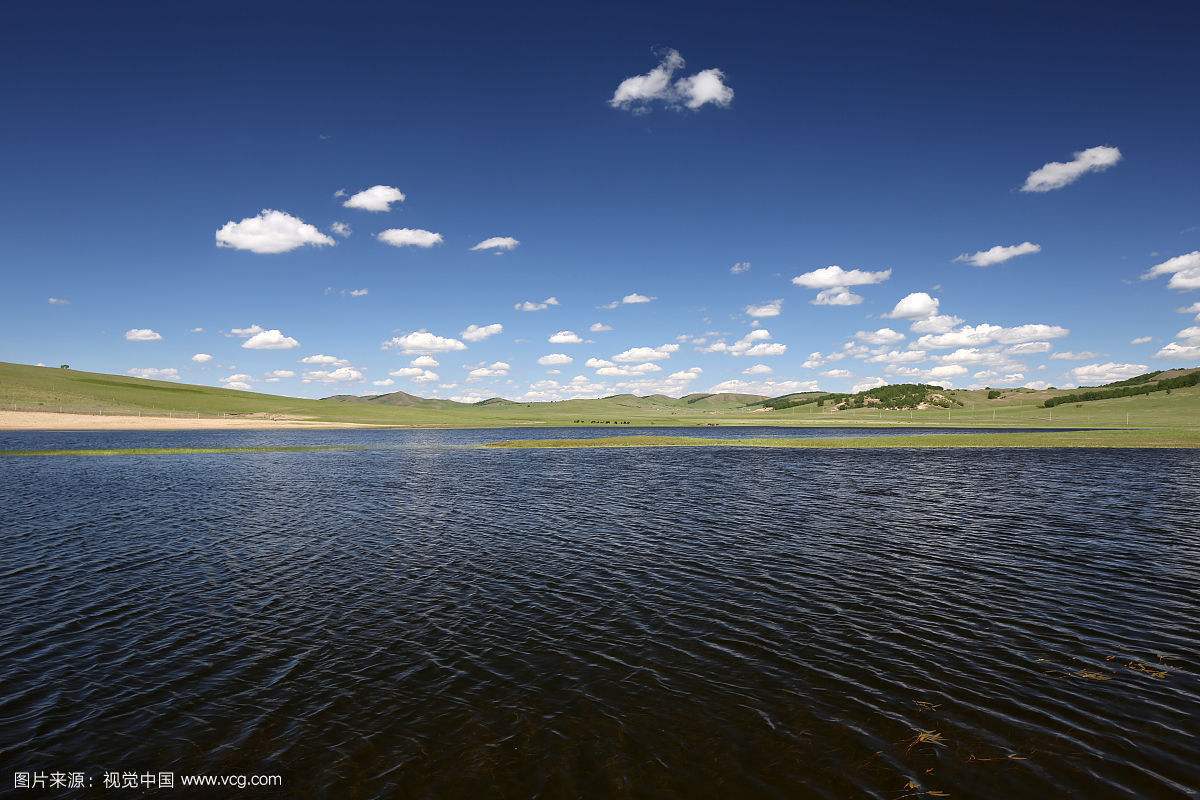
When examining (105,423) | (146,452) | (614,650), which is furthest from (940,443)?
(105,423)

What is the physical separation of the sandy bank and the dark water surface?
142 meters

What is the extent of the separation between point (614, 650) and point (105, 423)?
192m

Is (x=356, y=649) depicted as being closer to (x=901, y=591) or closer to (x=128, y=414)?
(x=901, y=591)

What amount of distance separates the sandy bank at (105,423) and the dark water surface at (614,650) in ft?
466

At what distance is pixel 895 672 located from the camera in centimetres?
1433

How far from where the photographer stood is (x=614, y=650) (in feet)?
52.1

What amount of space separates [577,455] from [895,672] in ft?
228

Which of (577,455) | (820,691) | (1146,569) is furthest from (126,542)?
(577,455)

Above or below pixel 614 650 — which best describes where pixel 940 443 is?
above

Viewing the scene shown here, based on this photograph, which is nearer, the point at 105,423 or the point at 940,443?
the point at 940,443

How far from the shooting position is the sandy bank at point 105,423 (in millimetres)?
147375

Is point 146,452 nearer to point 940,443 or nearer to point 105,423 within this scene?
point 105,423

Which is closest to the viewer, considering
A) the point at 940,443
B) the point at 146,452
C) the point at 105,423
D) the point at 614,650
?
the point at 614,650

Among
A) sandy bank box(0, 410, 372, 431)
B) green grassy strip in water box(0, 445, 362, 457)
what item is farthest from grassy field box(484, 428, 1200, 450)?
sandy bank box(0, 410, 372, 431)
